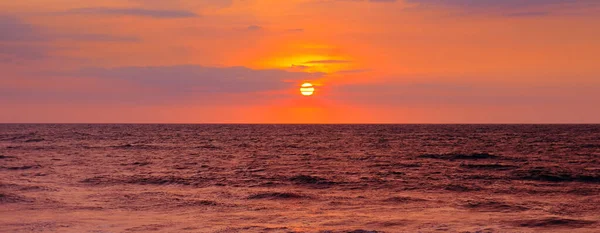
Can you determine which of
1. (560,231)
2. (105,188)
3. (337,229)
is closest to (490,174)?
(560,231)

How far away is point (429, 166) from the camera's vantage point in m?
45.4

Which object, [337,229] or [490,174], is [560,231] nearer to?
[337,229]

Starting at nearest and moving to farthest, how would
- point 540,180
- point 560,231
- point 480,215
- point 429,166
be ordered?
point 560,231 < point 480,215 < point 540,180 < point 429,166

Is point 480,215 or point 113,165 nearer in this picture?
point 480,215

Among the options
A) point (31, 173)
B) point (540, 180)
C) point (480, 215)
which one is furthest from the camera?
point (31, 173)

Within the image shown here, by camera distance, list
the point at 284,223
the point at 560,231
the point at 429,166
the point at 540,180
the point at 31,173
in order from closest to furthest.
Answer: the point at 560,231 < the point at 284,223 < the point at 540,180 < the point at 31,173 < the point at 429,166

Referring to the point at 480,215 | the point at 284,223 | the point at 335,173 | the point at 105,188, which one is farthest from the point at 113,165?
the point at 480,215

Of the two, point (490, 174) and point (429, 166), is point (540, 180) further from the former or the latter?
point (429, 166)

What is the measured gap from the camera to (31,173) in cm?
3944

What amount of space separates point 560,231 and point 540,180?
55.2 ft

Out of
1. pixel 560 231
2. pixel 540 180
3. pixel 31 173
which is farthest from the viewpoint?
pixel 31 173

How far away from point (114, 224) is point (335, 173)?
21.7 meters

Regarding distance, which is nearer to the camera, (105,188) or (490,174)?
(105,188)

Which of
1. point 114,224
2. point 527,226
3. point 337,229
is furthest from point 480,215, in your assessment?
point 114,224
